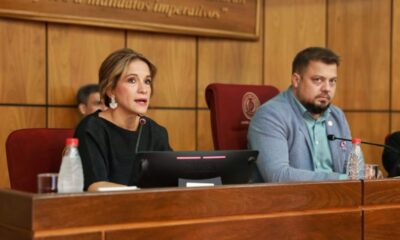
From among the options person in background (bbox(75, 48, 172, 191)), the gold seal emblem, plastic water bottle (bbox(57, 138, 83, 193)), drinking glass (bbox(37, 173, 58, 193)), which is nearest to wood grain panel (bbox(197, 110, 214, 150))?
the gold seal emblem

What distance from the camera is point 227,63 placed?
16.9ft

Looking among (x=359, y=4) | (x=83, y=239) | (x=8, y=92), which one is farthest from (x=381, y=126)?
(x=83, y=239)

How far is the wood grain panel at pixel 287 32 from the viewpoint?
5.32 meters

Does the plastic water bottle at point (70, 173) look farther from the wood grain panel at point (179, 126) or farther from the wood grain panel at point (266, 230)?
the wood grain panel at point (179, 126)

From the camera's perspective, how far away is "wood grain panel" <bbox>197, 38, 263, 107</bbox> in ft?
16.5

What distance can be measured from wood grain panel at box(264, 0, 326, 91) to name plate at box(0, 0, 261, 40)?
0.63 ft

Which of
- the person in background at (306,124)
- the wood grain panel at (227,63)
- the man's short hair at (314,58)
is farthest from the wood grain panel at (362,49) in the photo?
the man's short hair at (314,58)

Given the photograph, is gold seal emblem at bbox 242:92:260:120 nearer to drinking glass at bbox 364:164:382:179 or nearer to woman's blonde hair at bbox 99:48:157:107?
woman's blonde hair at bbox 99:48:157:107

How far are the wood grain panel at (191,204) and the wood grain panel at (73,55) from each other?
7.49 ft

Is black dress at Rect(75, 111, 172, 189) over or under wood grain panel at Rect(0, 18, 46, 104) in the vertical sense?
under

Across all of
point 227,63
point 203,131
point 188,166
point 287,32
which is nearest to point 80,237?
point 188,166

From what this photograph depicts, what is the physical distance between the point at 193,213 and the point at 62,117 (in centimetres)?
236

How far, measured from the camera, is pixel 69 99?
4488mm

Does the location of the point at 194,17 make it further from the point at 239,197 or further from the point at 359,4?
the point at 239,197
